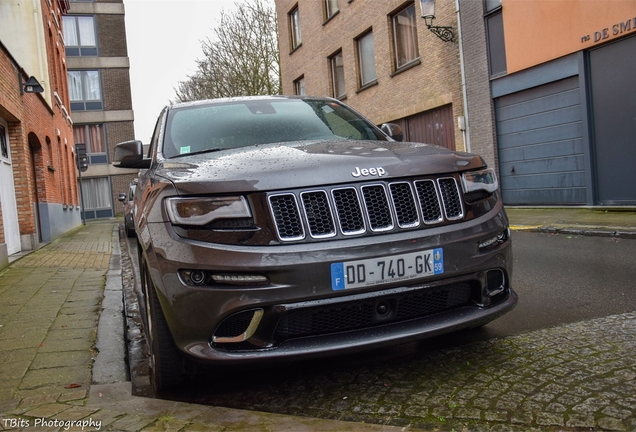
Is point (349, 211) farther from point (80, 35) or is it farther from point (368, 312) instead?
point (80, 35)

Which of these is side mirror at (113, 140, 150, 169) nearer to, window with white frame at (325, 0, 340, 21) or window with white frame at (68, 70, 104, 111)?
window with white frame at (325, 0, 340, 21)

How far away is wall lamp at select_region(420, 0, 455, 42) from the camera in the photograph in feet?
50.5

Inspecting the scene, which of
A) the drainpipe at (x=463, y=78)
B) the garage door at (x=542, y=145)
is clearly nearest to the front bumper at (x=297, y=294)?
the garage door at (x=542, y=145)

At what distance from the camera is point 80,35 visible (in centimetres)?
3781

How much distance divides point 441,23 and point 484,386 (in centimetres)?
1474

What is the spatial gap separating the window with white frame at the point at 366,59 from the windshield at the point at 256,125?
51.9 ft

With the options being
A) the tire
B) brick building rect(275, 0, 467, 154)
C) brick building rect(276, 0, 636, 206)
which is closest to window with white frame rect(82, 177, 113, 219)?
brick building rect(275, 0, 467, 154)

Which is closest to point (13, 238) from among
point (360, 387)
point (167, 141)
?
point (167, 141)

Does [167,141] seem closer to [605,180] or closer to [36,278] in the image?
[36,278]

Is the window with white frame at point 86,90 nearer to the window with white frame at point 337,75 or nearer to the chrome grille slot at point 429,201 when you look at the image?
the window with white frame at point 337,75

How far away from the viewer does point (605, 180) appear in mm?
11695

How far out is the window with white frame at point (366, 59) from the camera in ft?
65.9

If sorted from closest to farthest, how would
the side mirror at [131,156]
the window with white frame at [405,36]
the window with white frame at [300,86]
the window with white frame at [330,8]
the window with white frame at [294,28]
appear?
1. the side mirror at [131,156]
2. the window with white frame at [405,36]
3. the window with white frame at [330,8]
4. the window with white frame at [294,28]
5. the window with white frame at [300,86]

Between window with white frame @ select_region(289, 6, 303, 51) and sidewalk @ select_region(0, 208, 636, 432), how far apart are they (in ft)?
75.0
